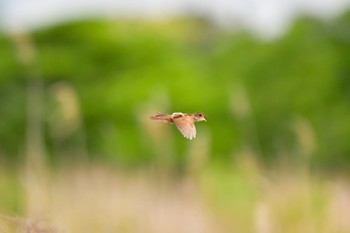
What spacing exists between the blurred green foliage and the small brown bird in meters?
Result: 7.71

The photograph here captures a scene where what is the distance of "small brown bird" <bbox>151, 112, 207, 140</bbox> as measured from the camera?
147cm

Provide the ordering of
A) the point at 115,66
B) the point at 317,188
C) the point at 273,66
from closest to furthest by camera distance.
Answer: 1. the point at 317,188
2. the point at 273,66
3. the point at 115,66

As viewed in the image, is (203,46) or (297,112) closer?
(297,112)

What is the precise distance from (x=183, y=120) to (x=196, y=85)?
34.3ft

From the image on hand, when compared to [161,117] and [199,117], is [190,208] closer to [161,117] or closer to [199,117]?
[199,117]

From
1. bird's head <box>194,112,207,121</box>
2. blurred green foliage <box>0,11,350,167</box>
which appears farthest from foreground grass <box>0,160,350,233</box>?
blurred green foliage <box>0,11,350,167</box>

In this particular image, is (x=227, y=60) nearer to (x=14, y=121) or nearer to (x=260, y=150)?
(x=260, y=150)

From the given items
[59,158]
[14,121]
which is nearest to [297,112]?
[59,158]

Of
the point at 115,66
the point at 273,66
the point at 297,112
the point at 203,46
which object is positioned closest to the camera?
the point at 297,112

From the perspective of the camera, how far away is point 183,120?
1543 millimetres

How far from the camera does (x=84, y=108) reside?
12.0 meters

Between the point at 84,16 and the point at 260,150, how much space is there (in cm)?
409

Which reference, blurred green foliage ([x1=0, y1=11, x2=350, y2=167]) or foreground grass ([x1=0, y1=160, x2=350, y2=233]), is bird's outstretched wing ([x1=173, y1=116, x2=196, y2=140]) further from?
blurred green foliage ([x1=0, y1=11, x2=350, y2=167])

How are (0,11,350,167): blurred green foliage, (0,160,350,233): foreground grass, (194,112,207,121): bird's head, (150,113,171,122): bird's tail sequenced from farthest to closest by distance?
(0,11,350,167): blurred green foliage < (0,160,350,233): foreground grass < (194,112,207,121): bird's head < (150,113,171,122): bird's tail
